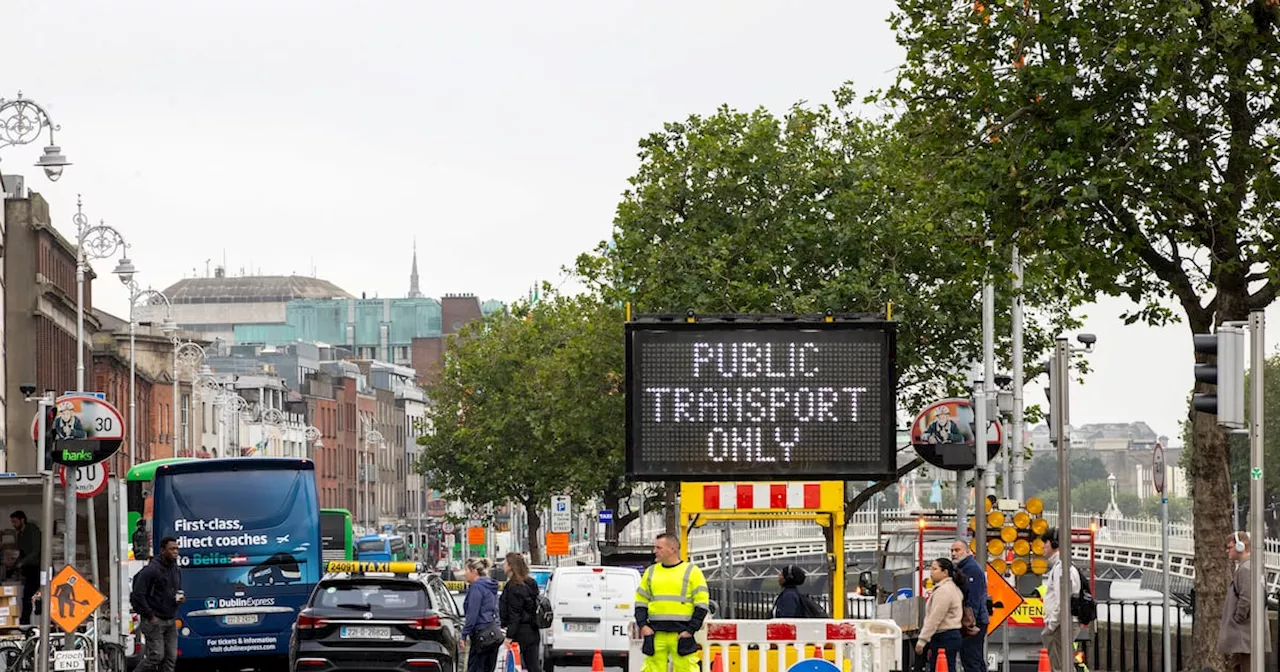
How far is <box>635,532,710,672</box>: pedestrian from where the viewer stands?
803 inches

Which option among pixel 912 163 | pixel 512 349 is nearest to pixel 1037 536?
pixel 912 163

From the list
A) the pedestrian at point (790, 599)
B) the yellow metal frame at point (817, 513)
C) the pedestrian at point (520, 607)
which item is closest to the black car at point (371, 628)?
the pedestrian at point (520, 607)

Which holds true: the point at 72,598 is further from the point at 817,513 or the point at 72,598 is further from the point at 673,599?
the point at 673,599

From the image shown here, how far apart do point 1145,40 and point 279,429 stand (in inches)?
5195

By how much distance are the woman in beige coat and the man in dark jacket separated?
362 inches

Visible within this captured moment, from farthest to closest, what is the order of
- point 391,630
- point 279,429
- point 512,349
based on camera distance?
1. point 279,429
2. point 512,349
3. point 391,630

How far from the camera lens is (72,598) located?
90.5ft

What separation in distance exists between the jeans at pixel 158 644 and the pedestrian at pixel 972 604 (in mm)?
9286

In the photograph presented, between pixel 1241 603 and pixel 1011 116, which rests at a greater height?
pixel 1011 116

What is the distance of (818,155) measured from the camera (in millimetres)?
58188

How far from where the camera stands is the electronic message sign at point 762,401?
23.2 metres

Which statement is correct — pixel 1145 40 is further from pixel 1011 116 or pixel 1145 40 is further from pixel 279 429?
pixel 279 429

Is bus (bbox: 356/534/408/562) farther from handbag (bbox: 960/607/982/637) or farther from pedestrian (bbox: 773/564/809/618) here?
handbag (bbox: 960/607/982/637)

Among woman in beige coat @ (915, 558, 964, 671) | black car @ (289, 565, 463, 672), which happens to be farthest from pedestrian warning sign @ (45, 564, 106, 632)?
woman in beige coat @ (915, 558, 964, 671)
